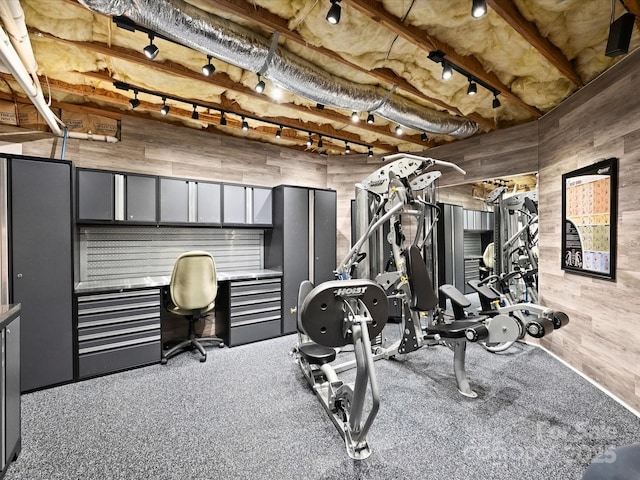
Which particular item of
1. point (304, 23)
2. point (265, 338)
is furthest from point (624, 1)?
point (265, 338)

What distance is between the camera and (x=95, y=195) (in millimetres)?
3178

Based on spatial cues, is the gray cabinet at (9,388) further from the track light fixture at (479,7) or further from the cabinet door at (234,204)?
the track light fixture at (479,7)

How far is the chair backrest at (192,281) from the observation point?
322 centimetres

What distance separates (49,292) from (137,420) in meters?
1.56

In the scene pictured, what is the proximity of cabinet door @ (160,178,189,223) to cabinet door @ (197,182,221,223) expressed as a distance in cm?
16

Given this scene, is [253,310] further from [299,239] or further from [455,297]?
[455,297]

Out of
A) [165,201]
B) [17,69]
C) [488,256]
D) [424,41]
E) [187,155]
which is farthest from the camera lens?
[488,256]

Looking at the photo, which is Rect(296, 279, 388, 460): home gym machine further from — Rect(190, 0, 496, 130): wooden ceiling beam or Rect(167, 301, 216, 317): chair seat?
Rect(167, 301, 216, 317): chair seat

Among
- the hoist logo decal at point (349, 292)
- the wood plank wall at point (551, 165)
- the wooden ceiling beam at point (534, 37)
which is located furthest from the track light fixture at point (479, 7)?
the hoist logo decal at point (349, 292)

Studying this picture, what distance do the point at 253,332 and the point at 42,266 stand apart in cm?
235

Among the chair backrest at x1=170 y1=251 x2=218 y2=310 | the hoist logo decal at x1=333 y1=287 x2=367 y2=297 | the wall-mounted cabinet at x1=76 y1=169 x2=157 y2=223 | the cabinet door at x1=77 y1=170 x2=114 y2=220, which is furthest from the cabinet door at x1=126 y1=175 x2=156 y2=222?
the hoist logo decal at x1=333 y1=287 x2=367 y2=297

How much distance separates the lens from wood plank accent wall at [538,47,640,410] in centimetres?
232

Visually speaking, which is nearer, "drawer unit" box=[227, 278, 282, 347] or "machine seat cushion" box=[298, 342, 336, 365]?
"machine seat cushion" box=[298, 342, 336, 365]

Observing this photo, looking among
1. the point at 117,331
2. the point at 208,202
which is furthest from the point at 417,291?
the point at 117,331
